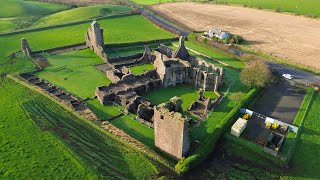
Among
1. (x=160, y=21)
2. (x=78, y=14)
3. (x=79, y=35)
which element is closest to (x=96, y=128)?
(x=79, y=35)

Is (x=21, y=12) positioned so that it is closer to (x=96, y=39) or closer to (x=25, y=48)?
(x=25, y=48)

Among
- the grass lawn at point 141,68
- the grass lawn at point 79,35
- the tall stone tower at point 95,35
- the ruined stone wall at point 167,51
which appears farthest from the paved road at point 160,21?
the tall stone tower at point 95,35

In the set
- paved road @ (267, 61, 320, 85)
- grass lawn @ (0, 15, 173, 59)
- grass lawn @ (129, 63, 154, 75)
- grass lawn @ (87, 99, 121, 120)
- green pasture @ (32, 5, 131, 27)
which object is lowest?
grass lawn @ (87, 99, 121, 120)

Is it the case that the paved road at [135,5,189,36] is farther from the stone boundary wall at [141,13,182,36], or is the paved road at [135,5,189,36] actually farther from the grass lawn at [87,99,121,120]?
the grass lawn at [87,99,121,120]

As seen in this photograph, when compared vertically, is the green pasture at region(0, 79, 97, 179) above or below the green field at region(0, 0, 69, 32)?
below

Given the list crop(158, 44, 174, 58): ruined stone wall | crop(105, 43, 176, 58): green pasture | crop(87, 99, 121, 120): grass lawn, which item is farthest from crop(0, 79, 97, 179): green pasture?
crop(105, 43, 176, 58): green pasture

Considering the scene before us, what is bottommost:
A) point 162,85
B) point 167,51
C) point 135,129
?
point 135,129
